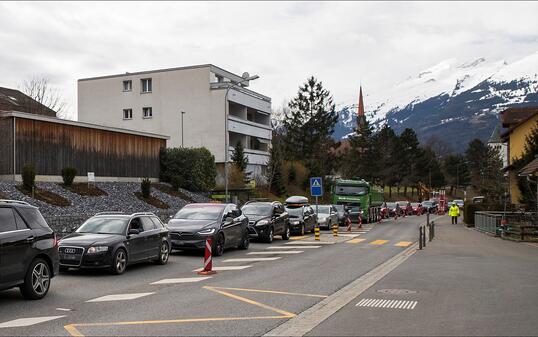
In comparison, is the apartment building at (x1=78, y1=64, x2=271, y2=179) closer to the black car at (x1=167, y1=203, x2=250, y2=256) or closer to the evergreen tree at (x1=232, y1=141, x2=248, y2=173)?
the evergreen tree at (x1=232, y1=141, x2=248, y2=173)

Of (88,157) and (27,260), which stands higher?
(88,157)

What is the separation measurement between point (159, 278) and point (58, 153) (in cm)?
2252

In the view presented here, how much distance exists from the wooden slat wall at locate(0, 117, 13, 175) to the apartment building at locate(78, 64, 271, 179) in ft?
94.7

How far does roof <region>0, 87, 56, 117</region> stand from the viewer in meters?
52.1

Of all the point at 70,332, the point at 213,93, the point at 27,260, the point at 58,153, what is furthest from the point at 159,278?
the point at 213,93

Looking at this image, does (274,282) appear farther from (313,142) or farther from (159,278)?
(313,142)

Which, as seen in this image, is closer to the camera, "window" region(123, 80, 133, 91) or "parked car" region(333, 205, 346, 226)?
"parked car" region(333, 205, 346, 226)

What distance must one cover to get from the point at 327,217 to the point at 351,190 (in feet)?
32.5

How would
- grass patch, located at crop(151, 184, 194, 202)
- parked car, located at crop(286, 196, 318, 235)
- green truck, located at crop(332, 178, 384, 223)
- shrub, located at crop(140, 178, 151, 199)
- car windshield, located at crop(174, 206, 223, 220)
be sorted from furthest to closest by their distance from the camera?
green truck, located at crop(332, 178, 384, 223), grass patch, located at crop(151, 184, 194, 202), shrub, located at crop(140, 178, 151, 199), parked car, located at crop(286, 196, 318, 235), car windshield, located at crop(174, 206, 223, 220)

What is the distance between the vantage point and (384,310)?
955 cm

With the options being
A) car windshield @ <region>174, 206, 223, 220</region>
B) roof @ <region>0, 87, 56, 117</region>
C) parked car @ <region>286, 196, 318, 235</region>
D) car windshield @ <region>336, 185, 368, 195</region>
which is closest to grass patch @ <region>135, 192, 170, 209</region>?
parked car @ <region>286, 196, 318, 235</region>

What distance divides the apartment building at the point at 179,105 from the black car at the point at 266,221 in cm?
3222

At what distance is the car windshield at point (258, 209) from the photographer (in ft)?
84.1

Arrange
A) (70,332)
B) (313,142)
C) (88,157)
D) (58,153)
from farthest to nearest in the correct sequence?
(313,142) → (88,157) → (58,153) → (70,332)
